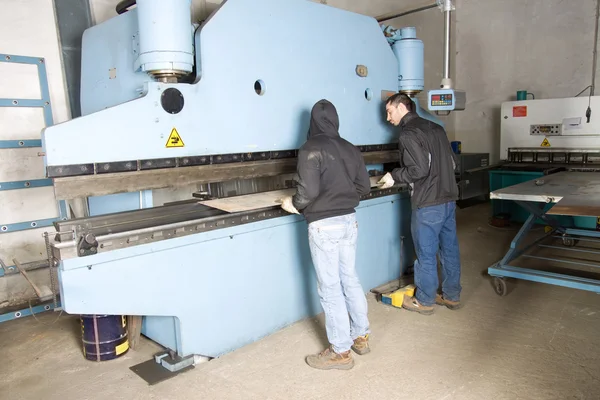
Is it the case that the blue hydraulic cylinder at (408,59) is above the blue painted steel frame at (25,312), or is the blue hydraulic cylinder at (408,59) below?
above

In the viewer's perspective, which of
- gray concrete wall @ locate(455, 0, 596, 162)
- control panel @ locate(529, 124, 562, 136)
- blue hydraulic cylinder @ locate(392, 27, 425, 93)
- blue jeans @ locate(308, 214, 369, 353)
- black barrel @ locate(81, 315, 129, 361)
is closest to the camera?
blue jeans @ locate(308, 214, 369, 353)

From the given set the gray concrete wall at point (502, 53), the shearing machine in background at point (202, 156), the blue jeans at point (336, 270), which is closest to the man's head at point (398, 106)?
the shearing machine in background at point (202, 156)

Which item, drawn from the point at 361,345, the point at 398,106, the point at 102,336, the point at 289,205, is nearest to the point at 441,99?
the point at 398,106

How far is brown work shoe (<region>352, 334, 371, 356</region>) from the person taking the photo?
2.13m

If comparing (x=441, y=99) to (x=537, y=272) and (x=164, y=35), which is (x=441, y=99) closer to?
(x=537, y=272)

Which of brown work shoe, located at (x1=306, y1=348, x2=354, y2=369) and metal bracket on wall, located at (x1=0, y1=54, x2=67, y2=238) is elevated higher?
metal bracket on wall, located at (x1=0, y1=54, x2=67, y2=238)

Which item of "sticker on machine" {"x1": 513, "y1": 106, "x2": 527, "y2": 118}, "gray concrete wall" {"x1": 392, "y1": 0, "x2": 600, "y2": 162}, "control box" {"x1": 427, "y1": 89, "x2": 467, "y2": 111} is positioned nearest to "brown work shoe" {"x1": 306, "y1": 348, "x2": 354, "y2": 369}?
"control box" {"x1": 427, "y1": 89, "x2": 467, "y2": 111}

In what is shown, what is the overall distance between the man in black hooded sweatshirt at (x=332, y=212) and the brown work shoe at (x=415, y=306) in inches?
24.5

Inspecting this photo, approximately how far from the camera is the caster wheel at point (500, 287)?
279 cm

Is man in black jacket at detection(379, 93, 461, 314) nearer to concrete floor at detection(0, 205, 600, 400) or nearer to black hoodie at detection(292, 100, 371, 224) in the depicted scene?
concrete floor at detection(0, 205, 600, 400)

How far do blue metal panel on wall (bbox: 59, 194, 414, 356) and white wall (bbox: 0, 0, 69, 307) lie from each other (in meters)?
1.09

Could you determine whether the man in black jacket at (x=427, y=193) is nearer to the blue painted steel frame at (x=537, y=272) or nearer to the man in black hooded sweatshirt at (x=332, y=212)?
the blue painted steel frame at (x=537, y=272)

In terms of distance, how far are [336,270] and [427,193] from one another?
776 millimetres

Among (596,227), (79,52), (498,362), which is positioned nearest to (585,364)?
(498,362)
